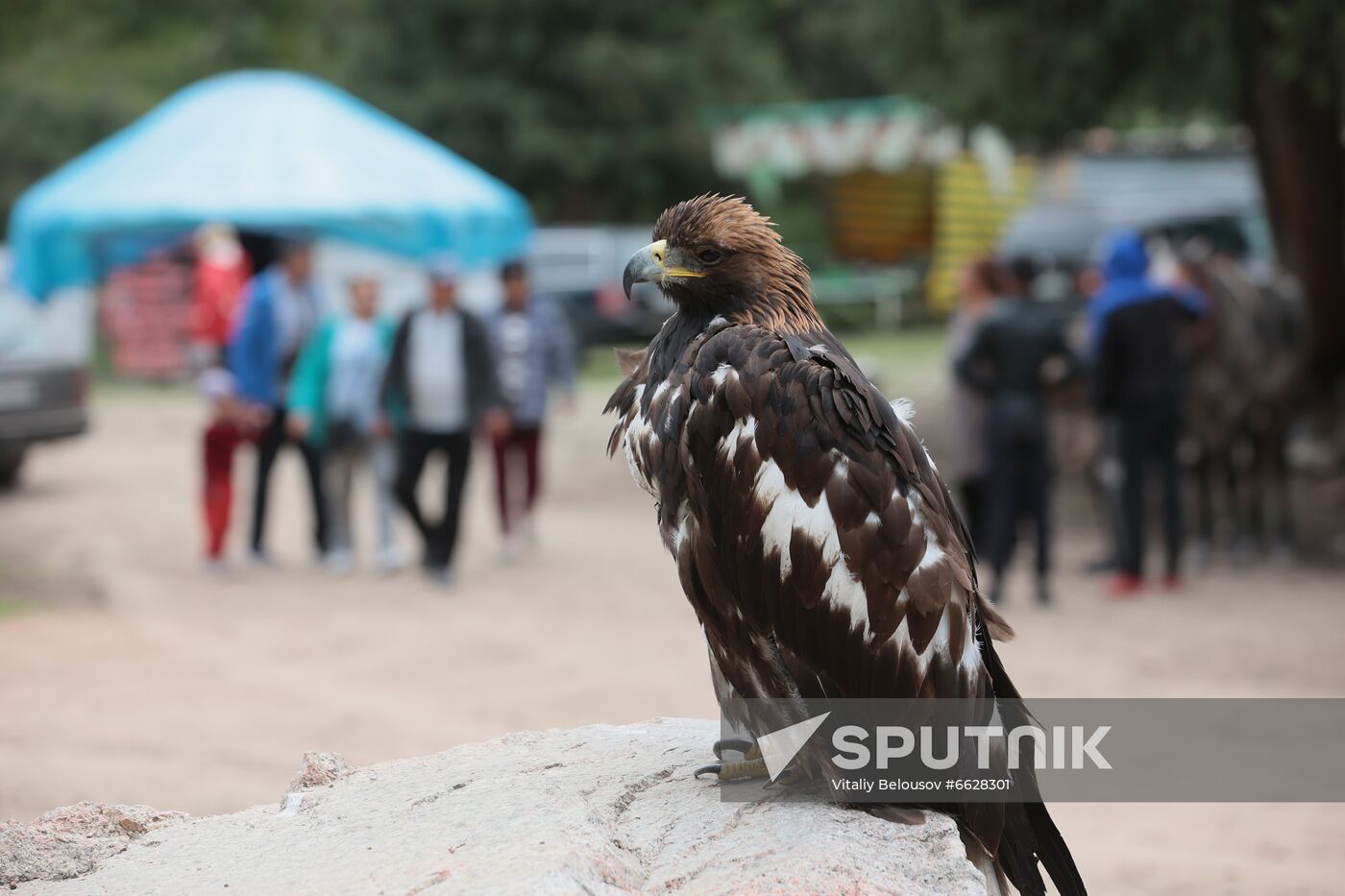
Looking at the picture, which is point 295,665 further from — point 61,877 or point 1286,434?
point 1286,434

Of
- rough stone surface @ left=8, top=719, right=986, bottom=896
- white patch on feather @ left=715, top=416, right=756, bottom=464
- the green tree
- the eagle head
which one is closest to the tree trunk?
the green tree

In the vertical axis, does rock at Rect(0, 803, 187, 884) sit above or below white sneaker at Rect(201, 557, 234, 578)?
above

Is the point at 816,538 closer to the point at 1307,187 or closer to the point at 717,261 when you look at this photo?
the point at 717,261

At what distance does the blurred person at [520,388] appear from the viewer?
1166 cm

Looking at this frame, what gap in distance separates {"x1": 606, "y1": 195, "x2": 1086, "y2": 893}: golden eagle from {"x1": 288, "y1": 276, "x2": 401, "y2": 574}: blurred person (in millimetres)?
7534

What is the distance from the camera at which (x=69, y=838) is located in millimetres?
3818

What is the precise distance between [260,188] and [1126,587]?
8.99 meters

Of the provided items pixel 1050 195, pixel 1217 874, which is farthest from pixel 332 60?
pixel 1217 874

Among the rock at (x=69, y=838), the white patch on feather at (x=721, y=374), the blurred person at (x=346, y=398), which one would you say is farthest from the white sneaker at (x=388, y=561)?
the white patch on feather at (x=721, y=374)

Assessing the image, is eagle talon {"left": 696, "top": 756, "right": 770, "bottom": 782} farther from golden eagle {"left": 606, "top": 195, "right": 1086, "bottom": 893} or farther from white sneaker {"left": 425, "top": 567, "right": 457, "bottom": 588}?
white sneaker {"left": 425, "top": 567, "right": 457, "bottom": 588}

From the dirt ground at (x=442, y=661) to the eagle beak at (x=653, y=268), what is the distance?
312 cm

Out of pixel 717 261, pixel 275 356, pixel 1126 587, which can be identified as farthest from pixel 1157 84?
pixel 717 261

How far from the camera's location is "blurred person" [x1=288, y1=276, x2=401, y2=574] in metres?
11.0

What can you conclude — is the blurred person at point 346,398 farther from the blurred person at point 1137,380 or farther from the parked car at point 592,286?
the parked car at point 592,286
